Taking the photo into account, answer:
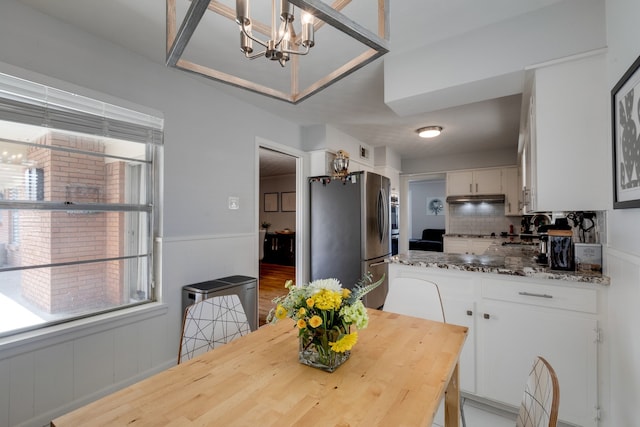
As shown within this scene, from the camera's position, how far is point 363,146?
484cm

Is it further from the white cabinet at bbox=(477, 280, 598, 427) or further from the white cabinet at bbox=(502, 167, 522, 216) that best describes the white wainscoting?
the white cabinet at bbox=(502, 167, 522, 216)

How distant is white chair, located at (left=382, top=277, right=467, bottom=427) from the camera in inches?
67.7

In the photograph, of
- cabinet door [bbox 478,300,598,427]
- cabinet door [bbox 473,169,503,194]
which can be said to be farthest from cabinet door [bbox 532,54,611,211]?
cabinet door [bbox 473,169,503,194]

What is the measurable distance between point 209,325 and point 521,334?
186 cm

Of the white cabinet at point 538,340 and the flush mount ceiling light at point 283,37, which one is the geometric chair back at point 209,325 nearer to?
the flush mount ceiling light at point 283,37

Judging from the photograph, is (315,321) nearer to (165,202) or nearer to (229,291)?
(229,291)

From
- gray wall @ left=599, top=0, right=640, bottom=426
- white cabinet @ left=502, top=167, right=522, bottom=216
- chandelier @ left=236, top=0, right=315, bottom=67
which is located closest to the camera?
chandelier @ left=236, top=0, right=315, bottom=67

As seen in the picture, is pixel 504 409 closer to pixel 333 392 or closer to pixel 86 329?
pixel 333 392

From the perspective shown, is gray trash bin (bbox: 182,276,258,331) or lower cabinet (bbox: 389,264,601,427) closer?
lower cabinet (bbox: 389,264,601,427)

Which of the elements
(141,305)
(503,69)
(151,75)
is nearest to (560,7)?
(503,69)

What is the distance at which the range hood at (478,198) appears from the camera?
5152 millimetres

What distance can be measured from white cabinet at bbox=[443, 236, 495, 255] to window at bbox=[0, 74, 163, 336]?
4.99 m

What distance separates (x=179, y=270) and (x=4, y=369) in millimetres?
1083

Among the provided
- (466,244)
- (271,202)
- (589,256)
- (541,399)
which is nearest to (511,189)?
(466,244)
